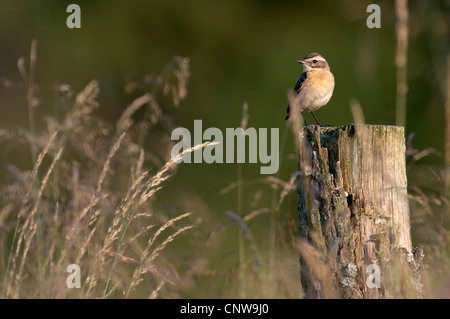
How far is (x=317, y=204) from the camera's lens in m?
3.10

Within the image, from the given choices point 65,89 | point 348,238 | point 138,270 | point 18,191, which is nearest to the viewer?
point 348,238

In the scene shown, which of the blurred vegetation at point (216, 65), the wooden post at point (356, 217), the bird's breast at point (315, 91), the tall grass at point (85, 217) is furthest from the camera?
the blurred vegetation at point (216, 65)

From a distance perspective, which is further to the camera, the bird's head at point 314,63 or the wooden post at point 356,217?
the bird's head at point 314,63

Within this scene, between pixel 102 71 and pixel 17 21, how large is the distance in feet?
7.69

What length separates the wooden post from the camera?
2.97m

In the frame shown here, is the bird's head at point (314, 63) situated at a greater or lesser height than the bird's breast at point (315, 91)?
greater

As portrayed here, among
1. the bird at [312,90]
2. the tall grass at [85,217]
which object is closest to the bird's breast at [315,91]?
the bird at [312,90]

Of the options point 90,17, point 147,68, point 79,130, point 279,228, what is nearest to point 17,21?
point 90,17

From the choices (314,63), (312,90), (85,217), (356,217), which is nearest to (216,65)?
(314,63)

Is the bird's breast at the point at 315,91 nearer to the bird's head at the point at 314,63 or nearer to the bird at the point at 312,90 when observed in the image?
the bird at the point at 312,90

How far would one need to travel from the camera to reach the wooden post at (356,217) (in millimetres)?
2973

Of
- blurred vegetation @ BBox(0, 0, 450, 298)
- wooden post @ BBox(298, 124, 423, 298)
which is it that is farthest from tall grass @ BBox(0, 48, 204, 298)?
blurred vegetation @ BBox(0, 0, 450, 298)

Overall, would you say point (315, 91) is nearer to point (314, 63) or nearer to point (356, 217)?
point (314, 63)
